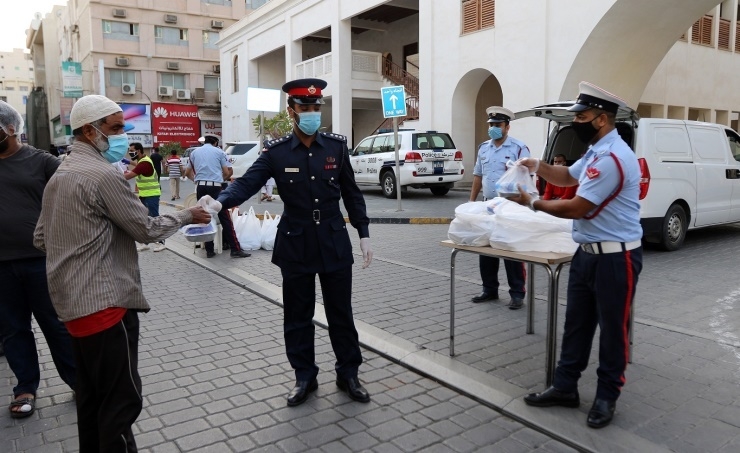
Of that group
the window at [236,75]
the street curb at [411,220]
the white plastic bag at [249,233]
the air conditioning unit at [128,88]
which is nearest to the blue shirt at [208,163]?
the white plastic bag at [249,233]

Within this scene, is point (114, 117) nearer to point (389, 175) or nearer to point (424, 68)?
point (389, 175)

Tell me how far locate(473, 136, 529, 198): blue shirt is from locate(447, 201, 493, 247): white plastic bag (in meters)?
1.74

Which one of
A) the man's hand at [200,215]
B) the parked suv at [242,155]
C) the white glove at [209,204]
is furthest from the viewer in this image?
the parked suv at [242,155]

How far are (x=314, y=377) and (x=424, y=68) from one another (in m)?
16.7

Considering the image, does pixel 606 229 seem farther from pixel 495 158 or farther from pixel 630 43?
pixel 630 43

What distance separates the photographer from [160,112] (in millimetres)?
41406

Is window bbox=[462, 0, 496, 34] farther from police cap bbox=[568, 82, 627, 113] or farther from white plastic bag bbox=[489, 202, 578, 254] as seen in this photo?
police cap bbox=[568, 82, 627, 113]

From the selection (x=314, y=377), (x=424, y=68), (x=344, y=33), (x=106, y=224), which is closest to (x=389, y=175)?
(x=424, y=68)

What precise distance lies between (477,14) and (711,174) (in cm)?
1001

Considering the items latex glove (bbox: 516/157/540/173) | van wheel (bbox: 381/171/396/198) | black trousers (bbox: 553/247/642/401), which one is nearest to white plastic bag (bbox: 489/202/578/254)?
black trousers (bbox: 553/247/642/401)

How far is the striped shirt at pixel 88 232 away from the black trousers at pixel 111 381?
150mm

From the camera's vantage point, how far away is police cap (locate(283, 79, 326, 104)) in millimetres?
3717

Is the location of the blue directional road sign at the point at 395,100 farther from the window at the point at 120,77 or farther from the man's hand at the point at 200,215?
the window at the point at 120,77

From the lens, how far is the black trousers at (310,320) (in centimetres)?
381
